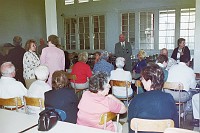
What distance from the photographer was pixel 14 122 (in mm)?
1967

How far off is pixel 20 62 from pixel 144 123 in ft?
11.2

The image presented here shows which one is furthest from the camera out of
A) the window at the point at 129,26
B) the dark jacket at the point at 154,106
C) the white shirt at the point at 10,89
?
the window at the point at 129,26

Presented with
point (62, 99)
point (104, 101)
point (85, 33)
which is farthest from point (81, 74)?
point (85, 33)

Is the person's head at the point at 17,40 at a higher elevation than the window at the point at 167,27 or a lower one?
lower

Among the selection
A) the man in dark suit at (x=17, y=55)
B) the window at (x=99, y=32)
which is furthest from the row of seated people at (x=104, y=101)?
the window at (x=99, y=32)

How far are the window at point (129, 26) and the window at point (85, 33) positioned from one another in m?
0.94

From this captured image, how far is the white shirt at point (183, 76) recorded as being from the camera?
3.61 meters

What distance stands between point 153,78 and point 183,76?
5.40ft

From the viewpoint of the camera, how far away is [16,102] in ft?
8.93

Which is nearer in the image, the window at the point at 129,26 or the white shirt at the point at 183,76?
the white shirt at the point at 183,76

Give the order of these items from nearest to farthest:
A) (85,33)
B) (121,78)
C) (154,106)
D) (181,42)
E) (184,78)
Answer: (154,106) < (184,78) < (121,78) < (181,42) < (85,33)

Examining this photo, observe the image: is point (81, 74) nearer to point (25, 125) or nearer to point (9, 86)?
point (9, 86)

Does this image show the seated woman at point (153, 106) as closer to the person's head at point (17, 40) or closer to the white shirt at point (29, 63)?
the white shirt at point (29, 63)

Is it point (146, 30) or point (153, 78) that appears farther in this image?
point (146, 30)
